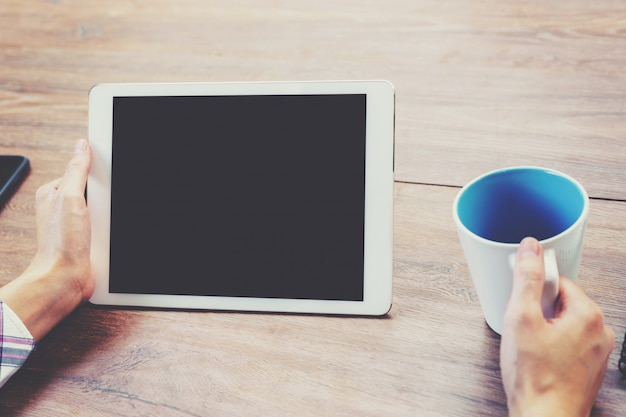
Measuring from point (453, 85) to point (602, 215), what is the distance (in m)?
0.27

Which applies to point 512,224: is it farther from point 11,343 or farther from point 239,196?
point 11,343

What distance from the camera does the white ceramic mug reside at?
56 cm

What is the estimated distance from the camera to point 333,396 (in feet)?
2.09

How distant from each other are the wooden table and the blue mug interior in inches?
3.8

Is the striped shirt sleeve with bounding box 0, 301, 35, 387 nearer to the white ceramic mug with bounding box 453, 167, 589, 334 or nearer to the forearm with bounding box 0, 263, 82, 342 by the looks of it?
the forearm with bounding box 0, 263, 82, 342

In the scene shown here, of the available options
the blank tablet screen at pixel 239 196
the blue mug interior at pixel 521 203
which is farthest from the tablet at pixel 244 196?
the blue mug interior at pixel 521 203

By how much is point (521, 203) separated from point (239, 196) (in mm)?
305

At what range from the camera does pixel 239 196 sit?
729mm

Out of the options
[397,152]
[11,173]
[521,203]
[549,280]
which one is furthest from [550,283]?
[11,173]

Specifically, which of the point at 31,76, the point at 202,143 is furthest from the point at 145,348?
the point at 31,76

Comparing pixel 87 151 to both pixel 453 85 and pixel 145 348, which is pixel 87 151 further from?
pixel 453 85

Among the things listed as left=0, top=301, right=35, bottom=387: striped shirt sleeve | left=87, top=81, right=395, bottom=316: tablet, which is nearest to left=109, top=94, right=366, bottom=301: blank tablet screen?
left=87, top=81, right=395, bottom=316: tablet

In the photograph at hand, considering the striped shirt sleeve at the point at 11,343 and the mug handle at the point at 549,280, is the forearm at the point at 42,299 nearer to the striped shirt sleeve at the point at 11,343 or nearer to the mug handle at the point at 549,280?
the striped shirt sleeve at the point at 11,343

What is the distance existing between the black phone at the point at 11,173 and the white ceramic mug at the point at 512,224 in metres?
0.60
